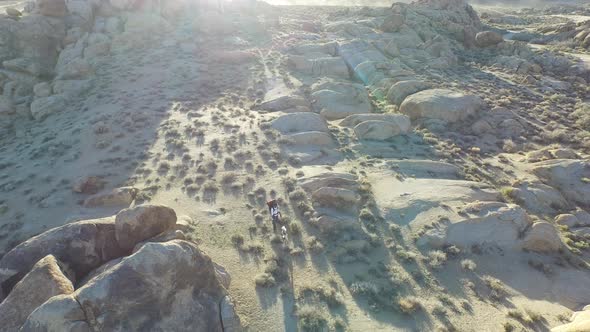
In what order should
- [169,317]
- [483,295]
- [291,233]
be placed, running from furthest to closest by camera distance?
1. [291,233]
2. [483,295]
3. [169,317]

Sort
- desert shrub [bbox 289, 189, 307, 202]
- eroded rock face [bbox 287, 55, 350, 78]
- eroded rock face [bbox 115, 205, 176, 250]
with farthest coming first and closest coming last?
eroded rock face [bbox 287, 55, 350, 78] → desert shrub [bbox 289, 189, 307, 202] → eroded rock face [bbox 115, 205, 176, 250]

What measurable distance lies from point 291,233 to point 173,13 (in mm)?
66247

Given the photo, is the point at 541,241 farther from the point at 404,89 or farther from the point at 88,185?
the point at 88,185

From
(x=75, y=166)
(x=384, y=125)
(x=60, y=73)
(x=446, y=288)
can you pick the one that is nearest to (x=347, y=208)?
(x=446, y=288)

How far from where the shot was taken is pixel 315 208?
25.6 meters

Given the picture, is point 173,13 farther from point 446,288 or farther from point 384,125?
point 446,288

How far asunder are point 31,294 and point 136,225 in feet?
16.8

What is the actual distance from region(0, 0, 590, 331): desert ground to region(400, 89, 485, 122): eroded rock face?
0.26 metres

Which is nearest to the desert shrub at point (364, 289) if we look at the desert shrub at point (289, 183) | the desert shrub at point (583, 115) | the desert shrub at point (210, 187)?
the desert shrub at point (289, 183)

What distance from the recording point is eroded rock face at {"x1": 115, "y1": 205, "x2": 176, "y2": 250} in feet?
58.0

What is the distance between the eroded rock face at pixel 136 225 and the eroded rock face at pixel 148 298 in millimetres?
Answer: 4344

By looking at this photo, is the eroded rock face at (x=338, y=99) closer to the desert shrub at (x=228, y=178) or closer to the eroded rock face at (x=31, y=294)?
the desert shrub at (x=228, y=178)

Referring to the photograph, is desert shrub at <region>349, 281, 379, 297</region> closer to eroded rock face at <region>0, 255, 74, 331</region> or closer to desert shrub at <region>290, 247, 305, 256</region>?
desert shrub at <region>290, 247, 305, 256</region>

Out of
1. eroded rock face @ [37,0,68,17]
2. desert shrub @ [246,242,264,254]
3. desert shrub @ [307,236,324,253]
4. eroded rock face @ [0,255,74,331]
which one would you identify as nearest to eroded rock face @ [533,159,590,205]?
desert shrub @ [307,236,324,253]
